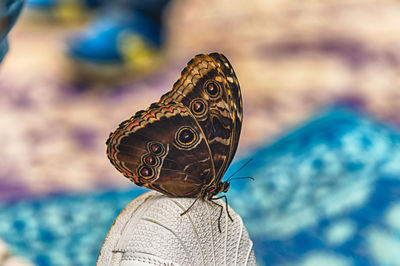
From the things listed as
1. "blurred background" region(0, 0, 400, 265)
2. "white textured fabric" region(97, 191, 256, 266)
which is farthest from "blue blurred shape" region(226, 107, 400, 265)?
"white textured fabric" region(97, 191, 256, 266)

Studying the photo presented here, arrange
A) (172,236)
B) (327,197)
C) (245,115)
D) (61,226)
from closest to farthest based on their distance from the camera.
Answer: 1. (172,236)
2. (61,226)
3. (327,197)
4. (245,115)

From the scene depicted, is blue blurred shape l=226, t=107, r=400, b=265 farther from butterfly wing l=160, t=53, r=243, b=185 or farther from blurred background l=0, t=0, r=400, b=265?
butterfly wing l=160, t=53, r=243, b=185

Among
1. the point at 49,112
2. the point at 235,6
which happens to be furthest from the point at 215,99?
the point at 235,6

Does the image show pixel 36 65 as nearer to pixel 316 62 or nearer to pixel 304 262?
pixel 316 62

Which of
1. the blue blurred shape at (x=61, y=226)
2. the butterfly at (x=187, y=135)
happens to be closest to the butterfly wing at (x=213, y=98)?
the butterfly at (x=187, y=135)

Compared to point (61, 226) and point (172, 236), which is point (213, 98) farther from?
point (61, 226)

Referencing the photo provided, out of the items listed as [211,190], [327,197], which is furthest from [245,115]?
[211,190]
